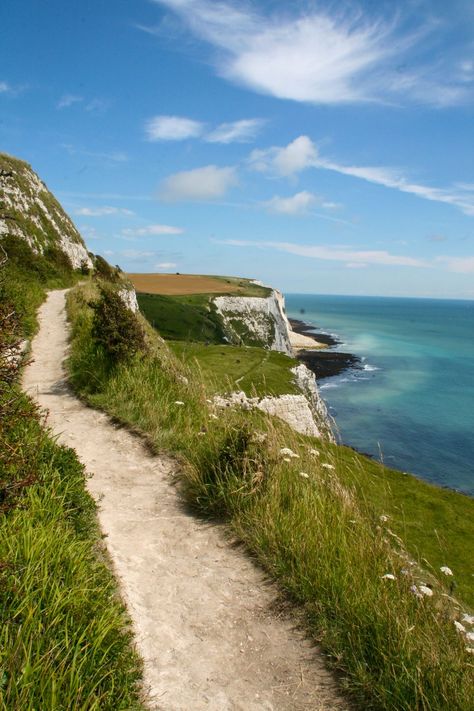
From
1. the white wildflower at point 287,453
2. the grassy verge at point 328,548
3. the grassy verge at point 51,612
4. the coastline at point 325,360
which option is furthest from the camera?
the coastline at point 325,360

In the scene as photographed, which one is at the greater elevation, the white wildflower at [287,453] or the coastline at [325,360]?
the white wildflower at [287,453]

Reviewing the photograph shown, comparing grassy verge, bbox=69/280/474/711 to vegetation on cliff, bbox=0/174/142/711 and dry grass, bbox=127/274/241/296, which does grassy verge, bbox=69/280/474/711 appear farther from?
dry grass, bbox=127/274/241/296

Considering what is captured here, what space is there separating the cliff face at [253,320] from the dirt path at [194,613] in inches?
2988

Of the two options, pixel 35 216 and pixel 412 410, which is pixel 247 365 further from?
pixel 412 410

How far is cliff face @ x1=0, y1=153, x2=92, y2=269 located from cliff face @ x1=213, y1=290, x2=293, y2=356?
36.4 metres

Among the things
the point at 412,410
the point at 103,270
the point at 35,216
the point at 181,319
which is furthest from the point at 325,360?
the point at 35,216

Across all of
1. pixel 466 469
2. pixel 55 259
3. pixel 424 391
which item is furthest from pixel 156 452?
pixel 424 391

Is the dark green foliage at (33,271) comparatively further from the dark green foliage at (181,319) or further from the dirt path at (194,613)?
the dark green foliage at (181,319)

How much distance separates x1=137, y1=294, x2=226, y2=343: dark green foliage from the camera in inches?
2581

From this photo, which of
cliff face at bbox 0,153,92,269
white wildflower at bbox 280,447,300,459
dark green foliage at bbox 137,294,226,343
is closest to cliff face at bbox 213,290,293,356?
dark green foliage at bbox 137,294,226,343

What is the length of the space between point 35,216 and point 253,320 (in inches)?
1995

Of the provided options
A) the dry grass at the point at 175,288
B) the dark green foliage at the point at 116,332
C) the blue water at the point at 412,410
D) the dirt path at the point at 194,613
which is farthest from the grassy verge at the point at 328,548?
the dry grass at the point at 175,288

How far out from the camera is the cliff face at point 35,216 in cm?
4304

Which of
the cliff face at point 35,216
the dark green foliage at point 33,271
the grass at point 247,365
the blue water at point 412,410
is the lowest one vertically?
the blue water at point 412,410
